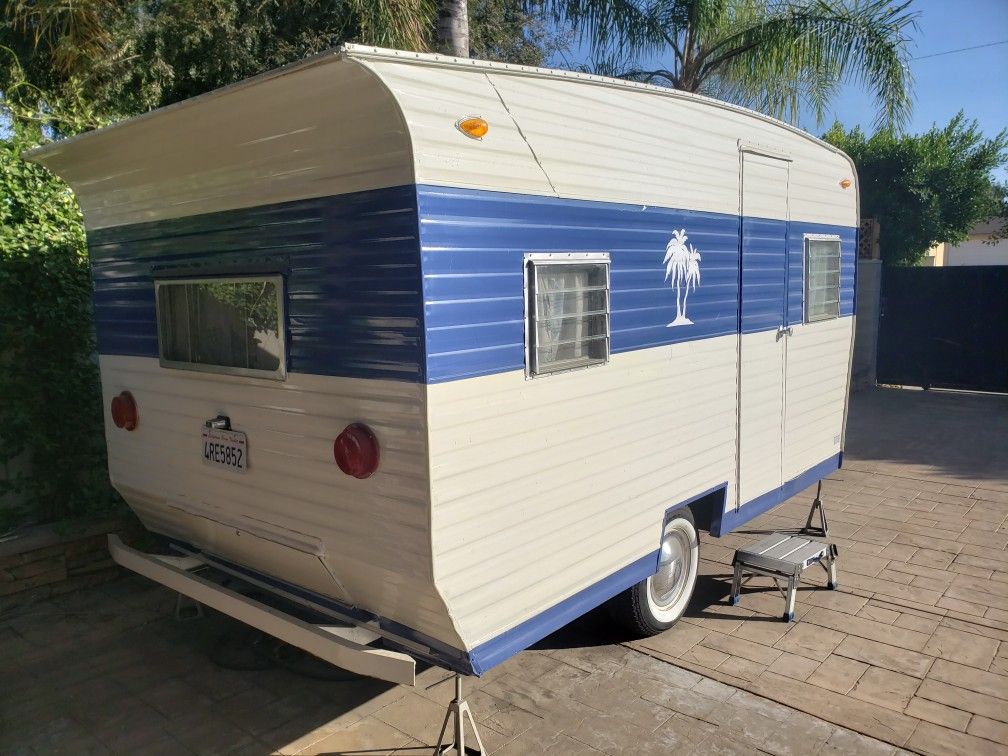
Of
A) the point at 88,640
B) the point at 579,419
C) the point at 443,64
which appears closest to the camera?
the point at 443,64

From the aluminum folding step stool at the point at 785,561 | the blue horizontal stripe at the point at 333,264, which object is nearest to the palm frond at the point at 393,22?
the blue horizontal stripe at the point at 333,264

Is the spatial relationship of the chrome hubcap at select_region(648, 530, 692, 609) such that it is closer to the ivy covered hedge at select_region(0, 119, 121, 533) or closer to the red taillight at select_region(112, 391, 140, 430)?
the red taillight at select_region(112, 391, 140, 430)

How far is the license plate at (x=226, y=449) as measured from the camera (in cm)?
370

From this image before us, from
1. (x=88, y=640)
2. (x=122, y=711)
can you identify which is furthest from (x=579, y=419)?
(x=88, y=640)

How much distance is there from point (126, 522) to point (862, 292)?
11960 millimetres

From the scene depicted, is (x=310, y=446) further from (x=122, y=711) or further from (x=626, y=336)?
(x=122, y=711)

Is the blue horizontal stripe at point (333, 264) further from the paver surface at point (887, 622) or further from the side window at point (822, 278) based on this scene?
the side window at point (822, 278)

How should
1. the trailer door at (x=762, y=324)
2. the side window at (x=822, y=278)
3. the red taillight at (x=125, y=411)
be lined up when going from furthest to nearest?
1. the side window at (x=822, y=278)
2. the trailer door at (x=762, y=324)
3. the red taillight at (x=125, y=411)

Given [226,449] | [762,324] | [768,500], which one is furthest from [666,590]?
[226,449]

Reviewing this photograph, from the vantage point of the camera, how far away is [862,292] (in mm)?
13781

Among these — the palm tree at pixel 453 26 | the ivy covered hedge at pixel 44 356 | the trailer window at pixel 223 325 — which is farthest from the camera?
the palm tree at pixel 453 26

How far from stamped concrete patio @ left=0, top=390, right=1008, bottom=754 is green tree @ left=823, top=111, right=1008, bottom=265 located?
12427 millimetres

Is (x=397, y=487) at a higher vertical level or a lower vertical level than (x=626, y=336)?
lower

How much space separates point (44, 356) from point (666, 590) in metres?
4.21
